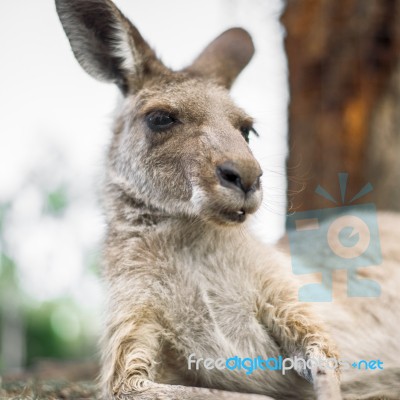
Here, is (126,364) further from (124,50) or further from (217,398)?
(124,50)

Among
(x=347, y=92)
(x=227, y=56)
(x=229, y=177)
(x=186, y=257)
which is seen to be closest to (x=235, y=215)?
(x=229, y=177)

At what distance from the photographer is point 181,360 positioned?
3086mm

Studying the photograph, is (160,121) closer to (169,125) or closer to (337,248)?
(169,125)

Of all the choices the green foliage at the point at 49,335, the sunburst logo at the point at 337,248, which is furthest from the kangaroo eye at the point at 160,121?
the green foliage at the point at 49,335

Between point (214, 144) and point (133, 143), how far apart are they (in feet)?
2.55

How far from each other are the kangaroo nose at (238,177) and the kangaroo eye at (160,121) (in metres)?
0.68

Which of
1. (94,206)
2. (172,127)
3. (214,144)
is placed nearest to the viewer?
(214,144)

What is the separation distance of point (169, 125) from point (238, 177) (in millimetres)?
794

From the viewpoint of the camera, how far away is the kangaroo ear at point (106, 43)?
3705 mm

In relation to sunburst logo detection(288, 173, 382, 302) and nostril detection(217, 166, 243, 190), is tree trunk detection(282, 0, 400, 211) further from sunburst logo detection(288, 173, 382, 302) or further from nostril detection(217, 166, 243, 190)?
nostril detection(217, 166, 243, 190)

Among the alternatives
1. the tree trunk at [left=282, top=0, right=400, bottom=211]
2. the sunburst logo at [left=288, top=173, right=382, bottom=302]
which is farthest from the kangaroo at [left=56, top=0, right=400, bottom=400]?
the tree trunk at [left=282, top=0, right=400, bottom=211]

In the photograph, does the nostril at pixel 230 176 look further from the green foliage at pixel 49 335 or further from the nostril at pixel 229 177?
the green foliage at pixel 49 335

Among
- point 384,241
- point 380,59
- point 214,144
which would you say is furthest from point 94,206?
point 380,59

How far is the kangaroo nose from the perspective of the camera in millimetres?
2883
